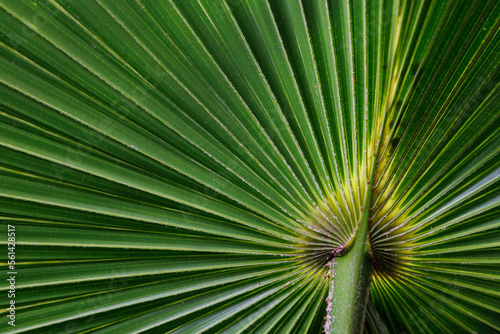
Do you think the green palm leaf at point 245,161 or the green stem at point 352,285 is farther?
the green stem at point 352,285

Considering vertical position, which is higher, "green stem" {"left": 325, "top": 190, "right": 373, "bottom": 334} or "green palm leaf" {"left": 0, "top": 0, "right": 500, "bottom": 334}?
"green palm leaf" {"left": 0, "top": 0, "right": 500, "bottom": 334}

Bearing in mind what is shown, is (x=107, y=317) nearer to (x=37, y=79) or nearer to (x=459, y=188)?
(x=37, y=79)

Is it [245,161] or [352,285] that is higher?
[245,161]

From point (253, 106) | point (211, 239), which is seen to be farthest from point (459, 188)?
point (211, 239)

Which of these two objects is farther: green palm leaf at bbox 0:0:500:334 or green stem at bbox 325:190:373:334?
green stem at bbox 325:190:373:334

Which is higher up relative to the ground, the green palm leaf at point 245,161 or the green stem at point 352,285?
the green palm leaf at point 245,161

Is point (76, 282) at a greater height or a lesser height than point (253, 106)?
lesser

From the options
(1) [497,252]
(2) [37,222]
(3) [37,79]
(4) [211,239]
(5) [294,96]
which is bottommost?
(1) [497,252]

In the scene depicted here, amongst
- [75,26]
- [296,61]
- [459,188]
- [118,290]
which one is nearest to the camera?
[75,26]
